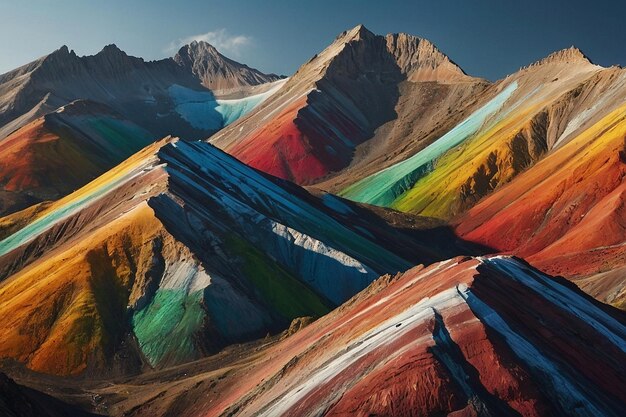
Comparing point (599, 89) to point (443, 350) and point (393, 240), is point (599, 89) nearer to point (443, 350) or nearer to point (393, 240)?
point (393, 240)

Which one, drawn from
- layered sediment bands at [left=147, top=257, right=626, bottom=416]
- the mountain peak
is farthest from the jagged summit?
layered sediment bands at [left=147, top=257, right=626, bottom=416]

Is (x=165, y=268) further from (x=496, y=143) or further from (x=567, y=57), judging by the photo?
(x=567, y=57)

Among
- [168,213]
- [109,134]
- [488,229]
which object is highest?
[109,134]

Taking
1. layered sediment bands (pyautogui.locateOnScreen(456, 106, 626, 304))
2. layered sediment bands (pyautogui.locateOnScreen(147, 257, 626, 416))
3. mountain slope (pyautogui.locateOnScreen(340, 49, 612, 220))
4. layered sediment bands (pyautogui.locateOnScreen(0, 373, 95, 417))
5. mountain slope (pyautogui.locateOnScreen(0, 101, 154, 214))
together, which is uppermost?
mountain slope (pyautogui.locateOnScreen(0, 101, 154, 214))

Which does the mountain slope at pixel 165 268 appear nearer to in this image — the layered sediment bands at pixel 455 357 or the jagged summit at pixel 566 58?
the layered sediment bands at pixel 455 357

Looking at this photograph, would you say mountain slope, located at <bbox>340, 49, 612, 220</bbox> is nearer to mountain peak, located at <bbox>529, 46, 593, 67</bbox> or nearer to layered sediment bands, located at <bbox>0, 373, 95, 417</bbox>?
mountain peak, located at <bbox>529, 46, 593, 67</bbox>

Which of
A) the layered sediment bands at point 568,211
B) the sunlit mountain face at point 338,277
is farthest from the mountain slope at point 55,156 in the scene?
the layered sediment bands at point 568,211

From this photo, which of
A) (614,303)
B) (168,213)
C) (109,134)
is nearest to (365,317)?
(614,303)
